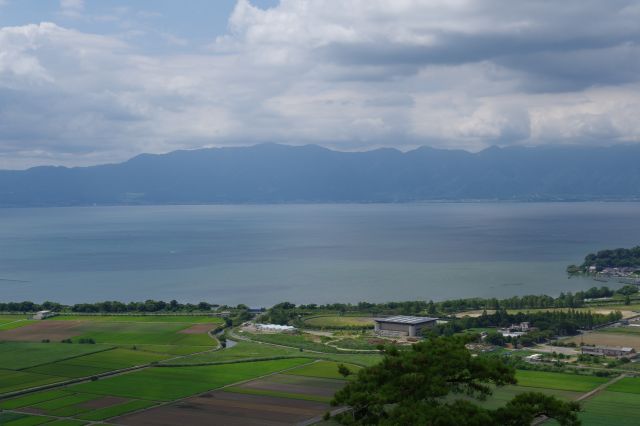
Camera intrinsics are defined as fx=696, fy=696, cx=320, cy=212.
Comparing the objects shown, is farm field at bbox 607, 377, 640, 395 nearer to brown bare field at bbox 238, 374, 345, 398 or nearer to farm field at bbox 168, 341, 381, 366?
farm field at bbox 168, 341, 381, 366

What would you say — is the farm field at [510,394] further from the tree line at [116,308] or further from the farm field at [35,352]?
the tree line at [116,308]

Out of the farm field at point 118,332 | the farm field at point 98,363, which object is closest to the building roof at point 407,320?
the farm field at point 118,332

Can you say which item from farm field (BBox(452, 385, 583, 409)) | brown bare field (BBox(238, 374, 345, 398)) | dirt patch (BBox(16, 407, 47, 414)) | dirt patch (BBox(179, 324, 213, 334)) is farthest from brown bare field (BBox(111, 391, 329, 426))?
dirt patch (BBox(179, 324, 213, 334))

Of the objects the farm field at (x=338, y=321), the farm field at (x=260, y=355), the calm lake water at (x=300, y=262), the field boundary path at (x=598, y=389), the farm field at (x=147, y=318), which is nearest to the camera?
the field boundary path at (x=598, y=389)

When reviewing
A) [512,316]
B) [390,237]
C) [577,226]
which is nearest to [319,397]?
[512,316]

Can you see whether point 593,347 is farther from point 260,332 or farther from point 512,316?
point 260,332

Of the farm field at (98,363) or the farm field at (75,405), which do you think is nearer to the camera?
the farm field at (75,405)
